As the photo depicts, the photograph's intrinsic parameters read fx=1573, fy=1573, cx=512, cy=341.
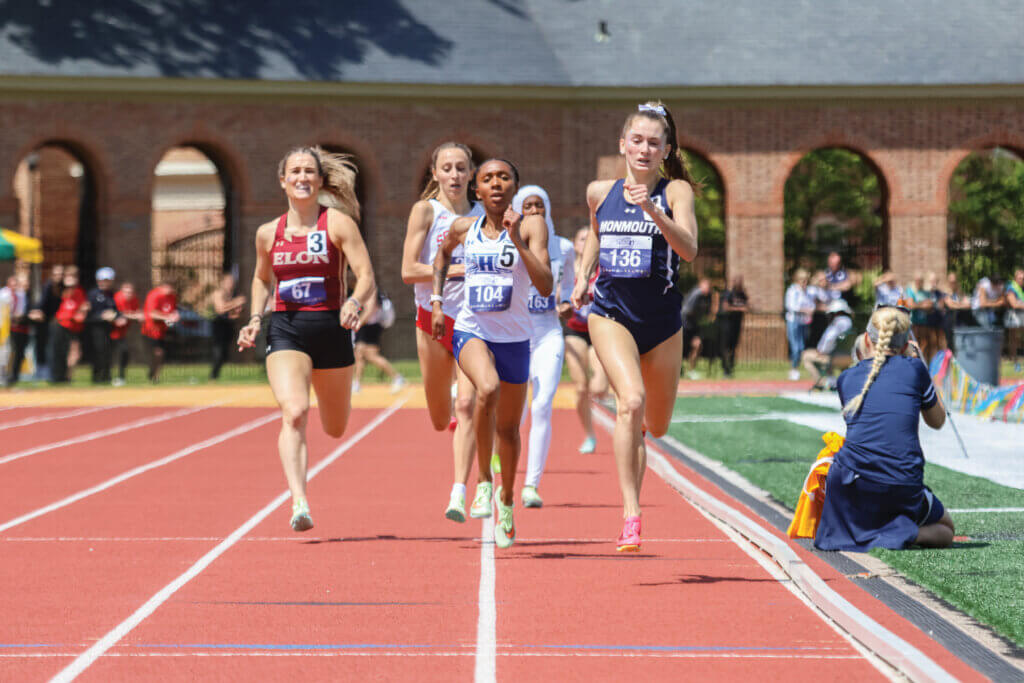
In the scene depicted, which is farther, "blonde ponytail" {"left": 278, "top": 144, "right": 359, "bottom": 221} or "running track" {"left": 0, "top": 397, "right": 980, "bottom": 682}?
"blonde ponytail" {"left": 278, "top": 144, "right": 359, "bottom": 221}

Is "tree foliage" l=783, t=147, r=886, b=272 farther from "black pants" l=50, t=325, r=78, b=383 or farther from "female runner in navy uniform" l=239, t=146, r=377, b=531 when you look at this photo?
"female runner in navy uniform" l=239, t=146, r=377, b=531

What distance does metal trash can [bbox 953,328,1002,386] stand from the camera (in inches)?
845

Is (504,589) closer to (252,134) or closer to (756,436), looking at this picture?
(756,436)

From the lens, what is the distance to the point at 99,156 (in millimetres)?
33969

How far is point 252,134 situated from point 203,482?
23883mm

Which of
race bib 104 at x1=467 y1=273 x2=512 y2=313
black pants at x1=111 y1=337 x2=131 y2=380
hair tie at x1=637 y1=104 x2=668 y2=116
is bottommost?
black pants at x1=111 y1=337 x2=131 y2=380

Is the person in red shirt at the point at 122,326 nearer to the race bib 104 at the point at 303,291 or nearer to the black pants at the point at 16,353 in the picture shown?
the black pants at the point at 16,353

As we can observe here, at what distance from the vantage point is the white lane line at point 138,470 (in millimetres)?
9789

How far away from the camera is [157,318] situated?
26.6 metres

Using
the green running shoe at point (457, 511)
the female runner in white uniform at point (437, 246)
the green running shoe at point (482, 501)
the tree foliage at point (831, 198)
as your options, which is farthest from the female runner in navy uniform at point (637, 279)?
the tree foliage at point (831, 198)

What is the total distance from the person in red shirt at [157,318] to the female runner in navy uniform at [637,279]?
19883 mm

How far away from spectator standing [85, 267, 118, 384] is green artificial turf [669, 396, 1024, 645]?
11945mm

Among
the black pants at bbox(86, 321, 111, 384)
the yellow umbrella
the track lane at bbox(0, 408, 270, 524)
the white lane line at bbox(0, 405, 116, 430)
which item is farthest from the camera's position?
the black pants at bbox(86, 321, 111, 384)

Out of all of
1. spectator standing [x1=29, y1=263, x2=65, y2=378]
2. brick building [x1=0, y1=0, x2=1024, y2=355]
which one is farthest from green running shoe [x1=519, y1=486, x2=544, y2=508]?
brick building [x1=0, y1=0, x2=1024, y2=355]
